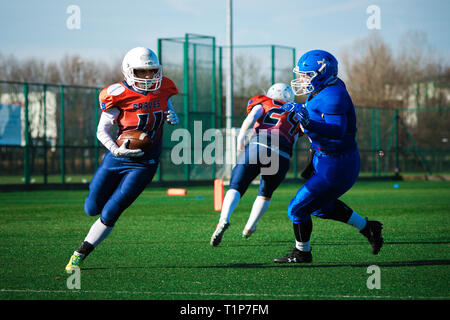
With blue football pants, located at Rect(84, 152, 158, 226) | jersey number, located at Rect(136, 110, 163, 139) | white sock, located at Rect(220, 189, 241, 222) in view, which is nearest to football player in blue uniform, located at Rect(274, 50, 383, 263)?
jersey number, located at Rect(136, 110, 163, 139)

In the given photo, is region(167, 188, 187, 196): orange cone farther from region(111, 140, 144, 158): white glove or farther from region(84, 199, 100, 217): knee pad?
region(111, 140, 144, 158): white glove

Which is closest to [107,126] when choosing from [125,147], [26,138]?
[125,147]

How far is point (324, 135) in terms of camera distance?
5984mm

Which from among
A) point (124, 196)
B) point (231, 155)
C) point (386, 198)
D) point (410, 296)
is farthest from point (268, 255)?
point (231, 155)

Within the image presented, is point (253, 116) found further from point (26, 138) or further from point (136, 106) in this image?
point (26, 138)

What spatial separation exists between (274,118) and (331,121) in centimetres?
231

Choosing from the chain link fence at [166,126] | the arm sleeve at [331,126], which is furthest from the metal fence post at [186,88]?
the arm sleeve at [331,126]

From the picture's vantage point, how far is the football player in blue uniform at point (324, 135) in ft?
19.6

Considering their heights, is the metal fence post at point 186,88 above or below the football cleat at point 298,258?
above

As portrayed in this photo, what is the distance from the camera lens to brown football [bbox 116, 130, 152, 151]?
5.95 m

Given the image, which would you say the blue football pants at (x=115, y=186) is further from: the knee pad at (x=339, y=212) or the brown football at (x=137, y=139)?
the knee pad at (x=339, y=212)

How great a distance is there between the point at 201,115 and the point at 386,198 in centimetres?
924
